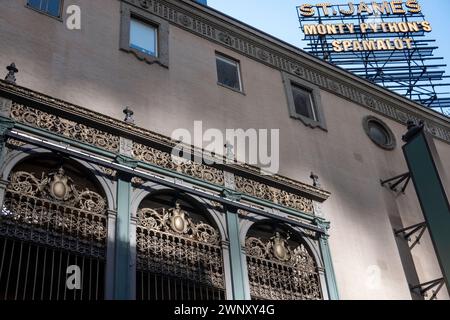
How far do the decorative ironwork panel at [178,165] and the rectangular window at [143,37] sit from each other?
3.52m

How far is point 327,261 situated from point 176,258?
339 cm

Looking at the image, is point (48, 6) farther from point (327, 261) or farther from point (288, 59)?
point (327, 261)

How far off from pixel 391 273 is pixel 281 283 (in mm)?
3920

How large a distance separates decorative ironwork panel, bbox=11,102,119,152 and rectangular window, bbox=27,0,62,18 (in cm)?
341

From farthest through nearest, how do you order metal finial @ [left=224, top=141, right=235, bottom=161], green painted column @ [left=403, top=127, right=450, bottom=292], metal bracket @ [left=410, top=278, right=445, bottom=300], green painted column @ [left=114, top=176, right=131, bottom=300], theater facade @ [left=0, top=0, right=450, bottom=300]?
metal bracket @ [left=410, top=278, right=445, bottom=300] < green painted column @ [left=403, top=127, right=450, bottom=292] < metal finial @ [left=224, top=141, right=235, bottom=161] < theater facade @ [left=0, top=0, right=450, bottom=300] < green painted column @ [left=114, top=176, right=131, bottom=300]

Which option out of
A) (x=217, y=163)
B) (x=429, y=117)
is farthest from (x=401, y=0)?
(x=217, y=163)

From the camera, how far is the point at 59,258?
8922 mm

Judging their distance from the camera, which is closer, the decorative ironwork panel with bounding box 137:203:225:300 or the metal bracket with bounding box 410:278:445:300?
the decorative ironwork panel with bounding box 137:203:225:300

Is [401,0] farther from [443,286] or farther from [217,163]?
[217,163]

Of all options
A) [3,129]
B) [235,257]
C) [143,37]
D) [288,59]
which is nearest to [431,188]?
[288,59]

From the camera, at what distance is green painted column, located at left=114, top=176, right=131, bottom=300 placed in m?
8.87

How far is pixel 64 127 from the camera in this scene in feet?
32.8

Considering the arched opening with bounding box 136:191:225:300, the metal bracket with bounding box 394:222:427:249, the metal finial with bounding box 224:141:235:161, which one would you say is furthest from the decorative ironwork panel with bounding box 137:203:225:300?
the metal bracket with bounding box 394:222:427:249

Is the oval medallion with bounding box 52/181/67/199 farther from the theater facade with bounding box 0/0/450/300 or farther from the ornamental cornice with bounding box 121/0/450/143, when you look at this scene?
the ornamental cornice with bounding box 121/0/450/143
